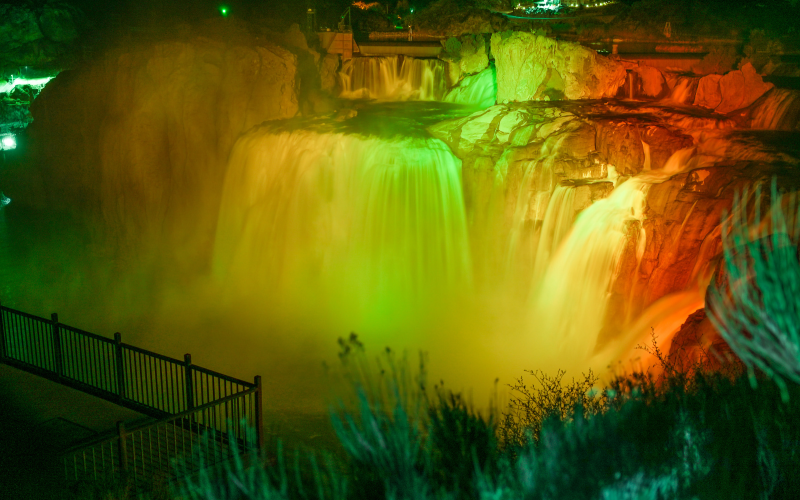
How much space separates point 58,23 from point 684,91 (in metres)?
22.1

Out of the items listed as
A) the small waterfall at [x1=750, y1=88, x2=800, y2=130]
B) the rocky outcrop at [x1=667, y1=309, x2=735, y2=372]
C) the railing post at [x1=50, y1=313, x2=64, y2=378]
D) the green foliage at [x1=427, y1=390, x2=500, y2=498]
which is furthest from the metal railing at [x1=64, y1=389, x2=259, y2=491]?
the small waterfall at [x1=750, y1=88, x2=800, y2=130]

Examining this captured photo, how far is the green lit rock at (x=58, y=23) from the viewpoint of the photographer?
26.2 meters

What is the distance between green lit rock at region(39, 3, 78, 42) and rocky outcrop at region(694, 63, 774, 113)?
2252 centimetres

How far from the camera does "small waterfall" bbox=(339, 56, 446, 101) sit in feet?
68.2

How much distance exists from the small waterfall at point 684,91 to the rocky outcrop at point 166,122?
9515mm

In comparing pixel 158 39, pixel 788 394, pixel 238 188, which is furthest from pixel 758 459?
pixel 158 39

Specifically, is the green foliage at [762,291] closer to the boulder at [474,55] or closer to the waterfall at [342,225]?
the waterfall at [342,225]

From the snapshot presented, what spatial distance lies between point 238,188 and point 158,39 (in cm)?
463

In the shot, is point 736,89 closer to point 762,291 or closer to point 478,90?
point 478,90

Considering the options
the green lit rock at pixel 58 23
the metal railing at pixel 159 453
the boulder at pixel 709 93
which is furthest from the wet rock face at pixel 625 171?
the green lit rock at pixel 58 23

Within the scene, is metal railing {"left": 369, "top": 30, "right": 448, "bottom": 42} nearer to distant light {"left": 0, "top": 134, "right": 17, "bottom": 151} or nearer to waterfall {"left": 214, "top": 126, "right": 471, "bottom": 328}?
waterfall {"left": 214, "top": 126, "right": 471, "bottom": 328}

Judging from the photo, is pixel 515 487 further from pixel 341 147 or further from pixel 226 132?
pixel 226 132

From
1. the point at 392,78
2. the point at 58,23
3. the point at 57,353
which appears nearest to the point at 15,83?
the point at 58,23

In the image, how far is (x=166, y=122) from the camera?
18094 millimetres
